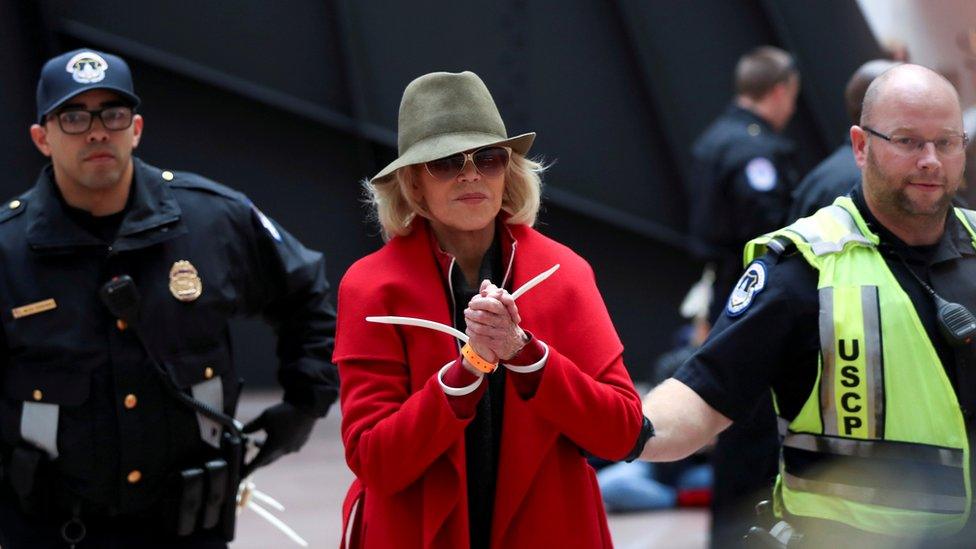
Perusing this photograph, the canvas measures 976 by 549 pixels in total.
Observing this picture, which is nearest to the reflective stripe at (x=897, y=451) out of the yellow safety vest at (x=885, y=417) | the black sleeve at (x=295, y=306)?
the yellow safety vest at (x=885, y=417)

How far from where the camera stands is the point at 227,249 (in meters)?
4.07

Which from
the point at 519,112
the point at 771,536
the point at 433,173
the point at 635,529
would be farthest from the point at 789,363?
the point at 519,112

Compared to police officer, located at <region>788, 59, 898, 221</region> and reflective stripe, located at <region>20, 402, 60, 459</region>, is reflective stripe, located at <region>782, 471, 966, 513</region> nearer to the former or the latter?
police officer, located at <region>788, 59, 898, 221</region>

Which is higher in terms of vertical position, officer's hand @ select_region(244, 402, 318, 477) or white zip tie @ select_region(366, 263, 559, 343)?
white zip tie @ select_region(366, 263, 559, 343)

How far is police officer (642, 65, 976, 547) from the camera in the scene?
3115 mm

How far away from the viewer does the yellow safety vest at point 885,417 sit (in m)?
3.11

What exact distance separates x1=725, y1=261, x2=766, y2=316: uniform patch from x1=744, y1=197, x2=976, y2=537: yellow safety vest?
0.47ft

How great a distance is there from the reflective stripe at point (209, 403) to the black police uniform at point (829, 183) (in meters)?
2.11

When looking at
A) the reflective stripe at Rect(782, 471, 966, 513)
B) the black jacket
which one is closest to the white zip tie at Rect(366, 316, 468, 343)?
the reflective stripe at Rect(782, 471, 966, 513)

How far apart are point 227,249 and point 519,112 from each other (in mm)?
5445

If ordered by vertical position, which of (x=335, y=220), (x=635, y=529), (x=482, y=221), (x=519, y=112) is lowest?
(x=635, y=529)

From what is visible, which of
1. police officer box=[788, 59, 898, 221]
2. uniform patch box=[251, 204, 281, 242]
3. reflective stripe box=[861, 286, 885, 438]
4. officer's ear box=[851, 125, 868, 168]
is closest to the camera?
reflective stripe box=[861, 286, 885, 438]

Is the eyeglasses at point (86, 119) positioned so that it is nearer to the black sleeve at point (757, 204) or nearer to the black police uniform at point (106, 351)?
the black police uniform at point (106, 351)

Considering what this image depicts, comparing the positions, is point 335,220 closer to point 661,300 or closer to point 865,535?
point 661,300
